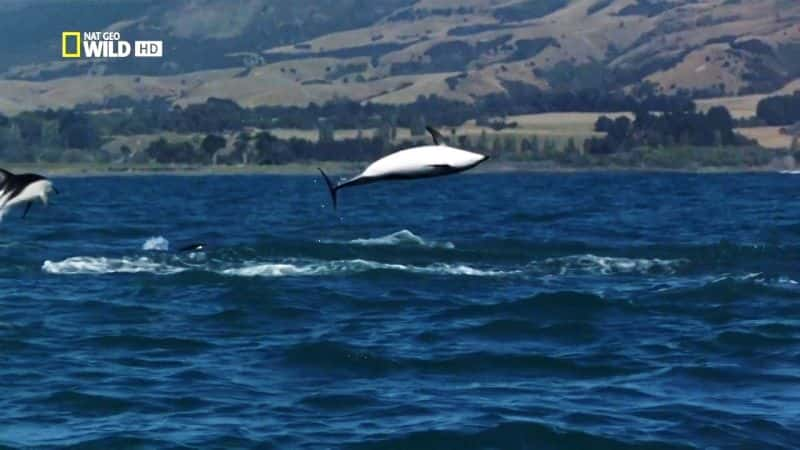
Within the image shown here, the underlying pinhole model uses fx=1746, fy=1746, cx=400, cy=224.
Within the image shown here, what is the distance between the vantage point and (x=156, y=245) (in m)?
88.3

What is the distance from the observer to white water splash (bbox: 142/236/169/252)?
84750mm

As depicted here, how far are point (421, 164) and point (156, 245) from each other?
71.6 metres

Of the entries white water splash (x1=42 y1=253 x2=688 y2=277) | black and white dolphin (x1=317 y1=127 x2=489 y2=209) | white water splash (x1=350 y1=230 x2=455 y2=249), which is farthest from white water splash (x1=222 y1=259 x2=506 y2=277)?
black and white dolphin (x1=317 y1=127 x2=489 y2=209)

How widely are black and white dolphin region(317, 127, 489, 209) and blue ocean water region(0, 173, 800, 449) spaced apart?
13.2 feet

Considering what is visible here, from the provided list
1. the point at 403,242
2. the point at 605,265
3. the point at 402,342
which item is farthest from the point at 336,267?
the point at 402,342

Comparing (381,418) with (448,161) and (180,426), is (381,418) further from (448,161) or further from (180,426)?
(448,161)

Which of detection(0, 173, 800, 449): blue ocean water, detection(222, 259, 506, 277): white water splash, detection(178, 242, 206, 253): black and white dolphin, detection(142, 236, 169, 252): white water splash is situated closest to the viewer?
detection(0, 173, 800, 449): blue ocean water

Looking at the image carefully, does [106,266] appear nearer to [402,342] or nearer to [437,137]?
[402,342]

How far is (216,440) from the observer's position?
3334cm

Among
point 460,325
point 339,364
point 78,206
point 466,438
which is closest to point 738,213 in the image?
point 78,206

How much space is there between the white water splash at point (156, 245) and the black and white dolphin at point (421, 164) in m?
66.4

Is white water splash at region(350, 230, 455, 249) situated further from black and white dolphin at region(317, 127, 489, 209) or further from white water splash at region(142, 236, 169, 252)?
black and white dolphin at region(317, 127, 489, 209)

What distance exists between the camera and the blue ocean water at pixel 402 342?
34656 millimetres

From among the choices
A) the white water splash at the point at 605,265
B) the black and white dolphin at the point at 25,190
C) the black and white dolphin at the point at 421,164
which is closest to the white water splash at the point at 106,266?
the white water splash at the point at 605,265
